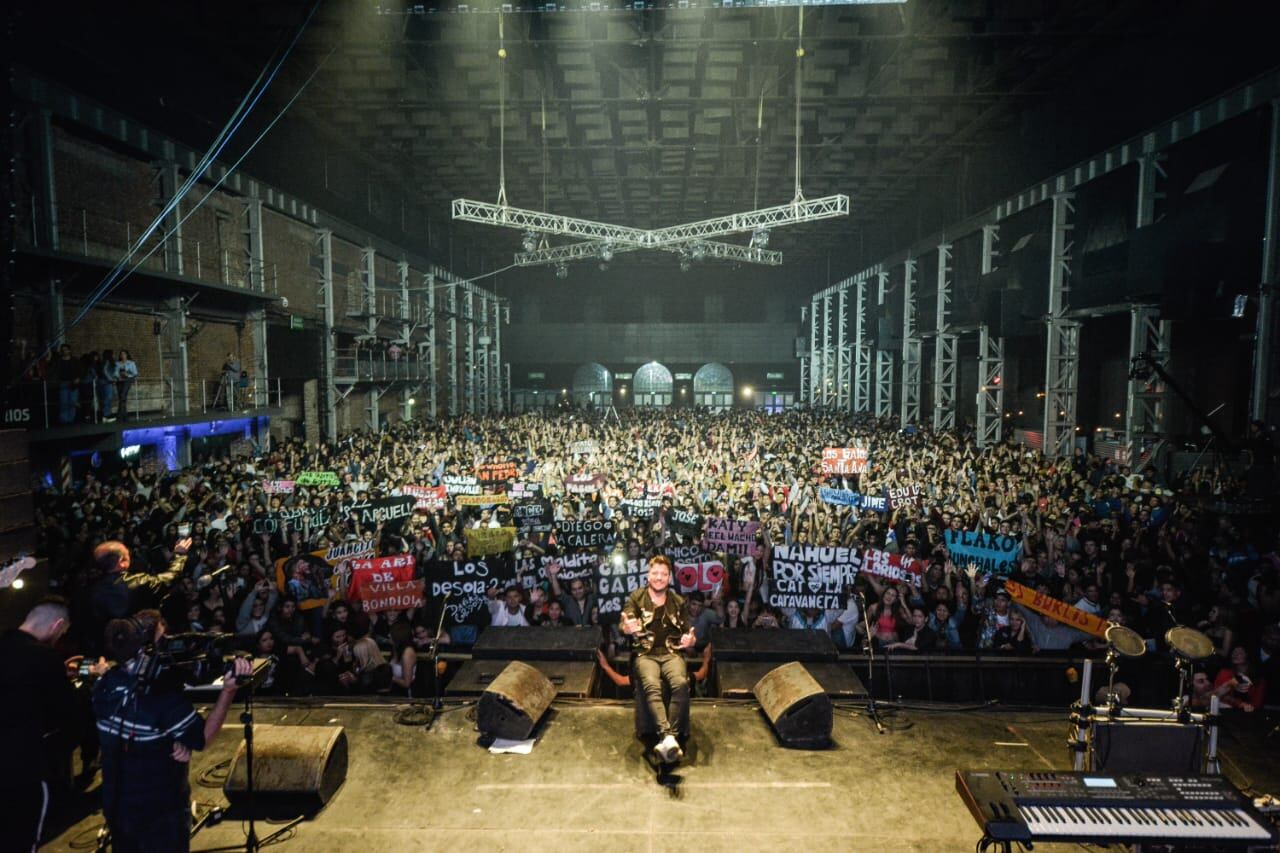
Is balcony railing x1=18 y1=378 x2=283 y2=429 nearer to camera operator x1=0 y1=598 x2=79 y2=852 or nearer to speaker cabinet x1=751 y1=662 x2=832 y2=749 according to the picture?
camera operator x1=0 y1=598 x2=79 y2=852

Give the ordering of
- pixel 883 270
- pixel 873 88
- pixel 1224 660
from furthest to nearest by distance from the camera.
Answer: pixel 883 270 < pixel 873 88 < pixel 1224 660

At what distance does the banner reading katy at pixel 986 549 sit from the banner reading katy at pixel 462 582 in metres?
6.57

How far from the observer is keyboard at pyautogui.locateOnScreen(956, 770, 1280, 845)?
3688mm

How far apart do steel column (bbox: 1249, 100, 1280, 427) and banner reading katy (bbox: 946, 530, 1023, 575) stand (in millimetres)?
6956

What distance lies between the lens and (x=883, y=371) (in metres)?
35.0

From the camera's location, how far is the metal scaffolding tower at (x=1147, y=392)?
1559 centimetres

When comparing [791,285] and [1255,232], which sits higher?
[791,285]

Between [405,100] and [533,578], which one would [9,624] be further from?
[405,100]

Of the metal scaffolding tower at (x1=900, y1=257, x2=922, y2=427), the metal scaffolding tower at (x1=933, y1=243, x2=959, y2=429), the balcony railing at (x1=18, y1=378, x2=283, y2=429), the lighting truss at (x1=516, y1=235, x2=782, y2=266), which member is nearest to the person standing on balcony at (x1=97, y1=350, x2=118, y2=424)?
the balcony railing at (x1=18, y1=378, x2=283, y2=429)

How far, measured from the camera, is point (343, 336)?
27.0 meters

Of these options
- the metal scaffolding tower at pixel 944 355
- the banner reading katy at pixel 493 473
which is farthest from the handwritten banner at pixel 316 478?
the metal scaffolding tower at pixel 944 355

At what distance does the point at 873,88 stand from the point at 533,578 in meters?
16.0

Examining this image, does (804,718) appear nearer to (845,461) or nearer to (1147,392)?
(845,461)

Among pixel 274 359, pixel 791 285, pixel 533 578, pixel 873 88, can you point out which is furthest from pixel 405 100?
pixel 791 285
